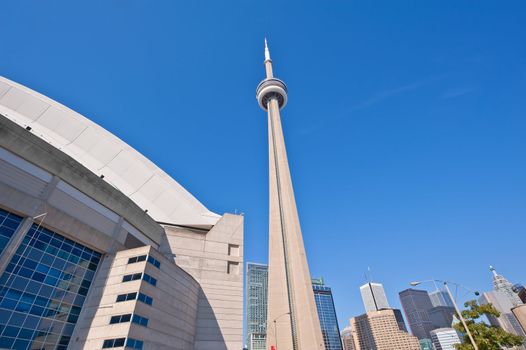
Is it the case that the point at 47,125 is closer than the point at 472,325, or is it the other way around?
the point at 472,325

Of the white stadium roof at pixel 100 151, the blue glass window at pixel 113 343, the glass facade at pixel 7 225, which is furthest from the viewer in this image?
the white stadium roof at pixel 100 151

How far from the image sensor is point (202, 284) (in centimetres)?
4191

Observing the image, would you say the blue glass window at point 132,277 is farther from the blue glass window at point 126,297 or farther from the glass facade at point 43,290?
the glass facade at point 43,290

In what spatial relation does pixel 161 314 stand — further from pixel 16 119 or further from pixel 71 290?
pixel 16 119

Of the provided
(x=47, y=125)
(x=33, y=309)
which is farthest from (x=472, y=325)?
(x=47, y=125)

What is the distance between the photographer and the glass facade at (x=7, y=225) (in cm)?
2489

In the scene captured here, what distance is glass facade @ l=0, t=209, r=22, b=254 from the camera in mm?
24891

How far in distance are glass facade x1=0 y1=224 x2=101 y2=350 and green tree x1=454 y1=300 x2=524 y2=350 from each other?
39705 mm

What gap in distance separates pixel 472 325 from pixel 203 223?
3799cm

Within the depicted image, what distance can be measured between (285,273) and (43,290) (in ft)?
149

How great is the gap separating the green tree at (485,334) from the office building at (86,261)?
27.5 metres

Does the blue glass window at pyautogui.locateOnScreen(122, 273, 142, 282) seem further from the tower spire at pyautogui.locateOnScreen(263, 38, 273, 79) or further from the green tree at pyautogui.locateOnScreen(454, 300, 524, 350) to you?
the tower spire at pyautogui.locateOnScreen(263, 38, 273, 79)

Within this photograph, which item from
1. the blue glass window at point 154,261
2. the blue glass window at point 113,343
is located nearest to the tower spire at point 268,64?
the blue glass window at point 154,261

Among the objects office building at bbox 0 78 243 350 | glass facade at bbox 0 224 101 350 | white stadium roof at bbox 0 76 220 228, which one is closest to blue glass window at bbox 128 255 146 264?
office building at bbox 0 78 243 350
